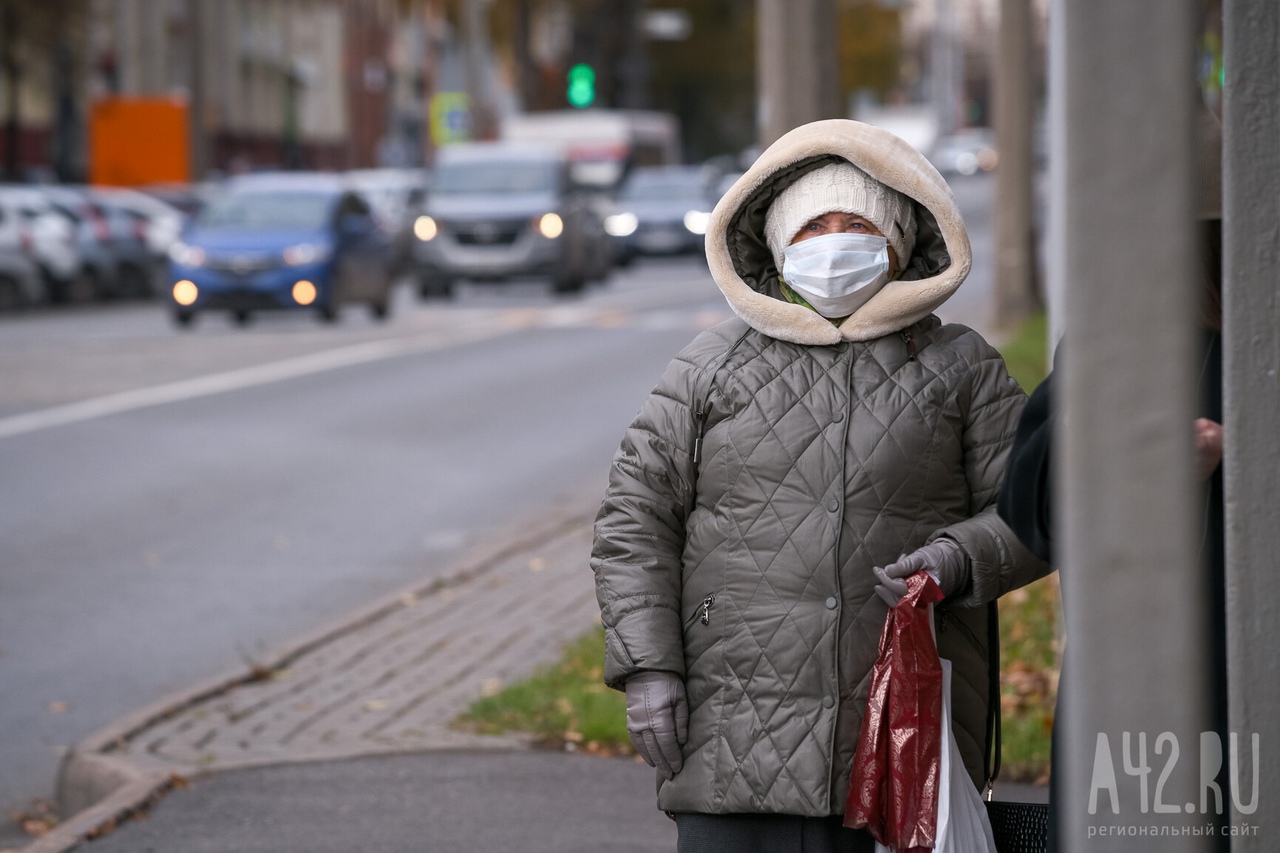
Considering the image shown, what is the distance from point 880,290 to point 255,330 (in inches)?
859

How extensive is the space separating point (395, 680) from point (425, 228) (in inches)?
888

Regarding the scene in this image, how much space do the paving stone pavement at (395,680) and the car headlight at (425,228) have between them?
67.0 feet

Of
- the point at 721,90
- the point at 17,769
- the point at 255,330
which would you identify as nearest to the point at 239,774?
the point at 17,769

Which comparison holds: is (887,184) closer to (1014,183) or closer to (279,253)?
(1014,183)

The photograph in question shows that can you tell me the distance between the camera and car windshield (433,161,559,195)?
99.5ft

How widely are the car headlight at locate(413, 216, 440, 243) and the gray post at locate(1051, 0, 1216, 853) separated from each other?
91.0ft

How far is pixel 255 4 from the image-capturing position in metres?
65.3

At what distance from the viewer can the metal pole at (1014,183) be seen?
2086cm

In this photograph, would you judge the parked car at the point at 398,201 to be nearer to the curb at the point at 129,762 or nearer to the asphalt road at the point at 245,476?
the asphalt road at the point at 245,476

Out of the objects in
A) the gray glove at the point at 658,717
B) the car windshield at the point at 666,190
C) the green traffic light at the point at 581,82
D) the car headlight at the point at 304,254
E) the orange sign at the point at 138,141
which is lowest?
the gray glove at the point at 658,717

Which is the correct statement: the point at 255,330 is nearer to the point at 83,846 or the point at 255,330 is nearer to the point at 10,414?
the point at 10,414

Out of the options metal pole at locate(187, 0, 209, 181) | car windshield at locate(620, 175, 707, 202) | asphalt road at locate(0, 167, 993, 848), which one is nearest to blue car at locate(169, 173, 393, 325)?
asphalt road at locate(0, 167, 993, 848)

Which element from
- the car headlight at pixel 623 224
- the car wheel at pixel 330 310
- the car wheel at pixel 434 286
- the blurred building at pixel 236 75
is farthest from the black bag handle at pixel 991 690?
the blurred building at pixel 236 75

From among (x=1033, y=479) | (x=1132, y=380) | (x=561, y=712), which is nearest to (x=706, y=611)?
(x=1033, y=479)
